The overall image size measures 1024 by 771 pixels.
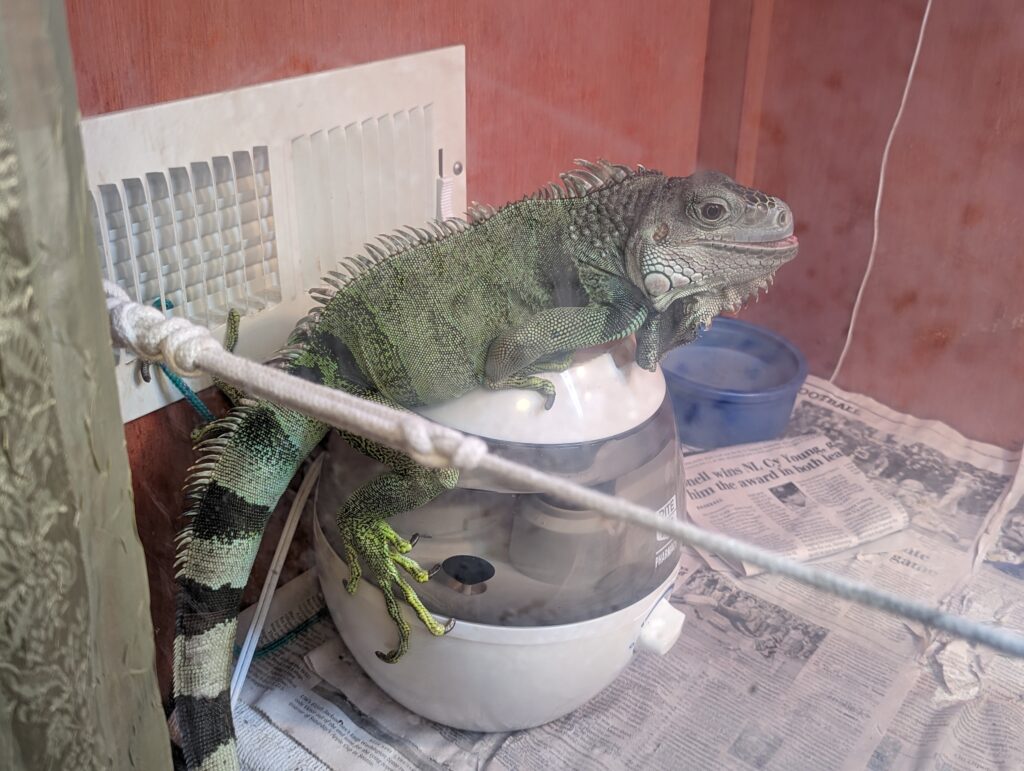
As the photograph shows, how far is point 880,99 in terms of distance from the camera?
1.44 meters

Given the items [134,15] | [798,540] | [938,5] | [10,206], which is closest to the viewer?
[10,206]

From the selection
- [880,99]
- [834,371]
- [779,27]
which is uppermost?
[779,27]

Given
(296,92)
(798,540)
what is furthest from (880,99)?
(296,92)

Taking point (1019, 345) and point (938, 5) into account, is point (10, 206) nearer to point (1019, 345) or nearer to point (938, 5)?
point (938, 5)

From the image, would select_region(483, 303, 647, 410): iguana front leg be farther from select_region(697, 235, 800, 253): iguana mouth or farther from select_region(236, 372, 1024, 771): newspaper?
select_region(236, 372, 1024, 771): newspaper

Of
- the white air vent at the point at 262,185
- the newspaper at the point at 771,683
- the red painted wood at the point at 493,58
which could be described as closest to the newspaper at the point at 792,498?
the newspaper at the point at 771,683

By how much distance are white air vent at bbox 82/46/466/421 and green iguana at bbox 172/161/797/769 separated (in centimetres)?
7

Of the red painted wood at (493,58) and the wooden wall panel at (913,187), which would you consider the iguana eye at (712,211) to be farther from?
the wooden wall panel at (913,187)

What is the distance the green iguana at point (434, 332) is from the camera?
0.99m

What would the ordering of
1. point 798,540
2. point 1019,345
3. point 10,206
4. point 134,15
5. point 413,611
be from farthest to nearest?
point 1019,345 < point 798,540 < point 413,611 < point 134,15 < point 10,206

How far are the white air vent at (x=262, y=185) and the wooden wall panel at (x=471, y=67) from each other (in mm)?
29

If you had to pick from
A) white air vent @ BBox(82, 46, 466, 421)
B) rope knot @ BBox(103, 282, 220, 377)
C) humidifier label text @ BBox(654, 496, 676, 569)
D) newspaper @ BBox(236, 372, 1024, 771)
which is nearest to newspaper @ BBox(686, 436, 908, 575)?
newspaper @ BBox(236, 372, 1024, 771)

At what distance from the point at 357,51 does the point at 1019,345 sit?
3.79ft

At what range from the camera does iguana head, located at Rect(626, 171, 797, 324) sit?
991 millimetres
